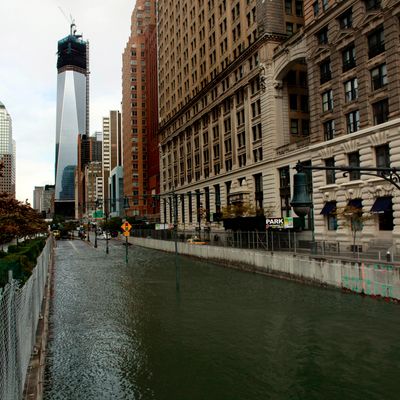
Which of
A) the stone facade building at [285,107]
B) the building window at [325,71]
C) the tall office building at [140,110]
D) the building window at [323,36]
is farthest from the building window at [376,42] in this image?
the tall office building at [140,110]

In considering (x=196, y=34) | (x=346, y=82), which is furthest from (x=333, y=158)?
(x=196, y=34)

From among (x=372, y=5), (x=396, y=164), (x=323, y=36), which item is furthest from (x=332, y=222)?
(x=372, y=5)

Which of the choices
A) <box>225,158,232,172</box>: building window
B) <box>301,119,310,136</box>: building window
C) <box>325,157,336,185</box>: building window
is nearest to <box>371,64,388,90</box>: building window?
<box>325,157,336,185</box>: building window

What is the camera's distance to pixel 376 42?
3797cm

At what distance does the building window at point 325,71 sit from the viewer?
146 feet

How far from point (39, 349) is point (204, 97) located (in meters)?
72.0

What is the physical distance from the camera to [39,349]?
13.5 m

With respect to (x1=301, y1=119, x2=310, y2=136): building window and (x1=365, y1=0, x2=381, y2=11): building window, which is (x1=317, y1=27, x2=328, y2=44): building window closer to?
(x1=365, y1=0, x2=381, y2=11): building window

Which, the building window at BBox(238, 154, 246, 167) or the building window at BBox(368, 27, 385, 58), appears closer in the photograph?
the building window at BBox(368, 27, 385, 58)

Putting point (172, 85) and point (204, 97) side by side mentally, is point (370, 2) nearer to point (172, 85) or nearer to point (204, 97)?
point (204, 97)

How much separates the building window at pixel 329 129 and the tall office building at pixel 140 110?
364 ft

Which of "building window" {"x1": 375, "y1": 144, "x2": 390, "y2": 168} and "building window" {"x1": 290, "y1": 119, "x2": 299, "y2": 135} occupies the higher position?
"building window" {"x1": 290, "y1": 119, "x2": 299, "y2": 135}

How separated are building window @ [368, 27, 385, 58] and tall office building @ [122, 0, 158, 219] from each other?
4639 inches

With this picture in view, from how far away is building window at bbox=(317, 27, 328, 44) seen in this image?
1778 inches
